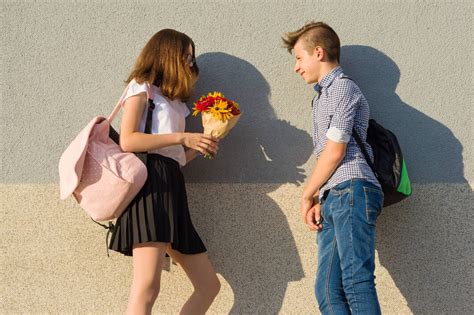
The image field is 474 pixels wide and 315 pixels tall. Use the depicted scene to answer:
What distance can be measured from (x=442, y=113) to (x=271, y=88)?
1116 mm

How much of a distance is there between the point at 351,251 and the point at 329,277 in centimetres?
27

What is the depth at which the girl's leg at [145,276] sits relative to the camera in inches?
123

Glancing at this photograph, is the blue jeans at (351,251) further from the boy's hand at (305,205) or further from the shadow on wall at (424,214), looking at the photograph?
the shadow on wall at (424,214)

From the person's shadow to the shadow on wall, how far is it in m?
0.59

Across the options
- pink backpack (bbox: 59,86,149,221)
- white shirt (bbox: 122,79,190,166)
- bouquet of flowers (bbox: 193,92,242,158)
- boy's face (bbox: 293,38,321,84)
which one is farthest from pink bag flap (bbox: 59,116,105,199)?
boy's face (bbox: 293,38,321,84)

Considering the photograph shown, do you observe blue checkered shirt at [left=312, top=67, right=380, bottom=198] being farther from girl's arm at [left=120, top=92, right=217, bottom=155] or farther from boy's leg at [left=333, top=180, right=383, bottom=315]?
girl's arm at [left=120, top=92, right=217, bottom=155]

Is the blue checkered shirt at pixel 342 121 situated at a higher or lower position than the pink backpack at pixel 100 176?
higher

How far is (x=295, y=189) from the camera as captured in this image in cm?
376

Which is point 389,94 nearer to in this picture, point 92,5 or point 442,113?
point 442,113

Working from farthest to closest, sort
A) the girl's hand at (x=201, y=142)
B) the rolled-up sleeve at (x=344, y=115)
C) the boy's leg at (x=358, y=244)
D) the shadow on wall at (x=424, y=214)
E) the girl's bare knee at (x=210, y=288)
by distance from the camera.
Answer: the shadow on wall at (x=424, y=214) < the girl's bare knee at (x=210, y=288) < the girl's hand at (x=201, y=142) < the rolled-up sleeve at (x=344, y=115) < the boy's leg at (x=358, y=244)

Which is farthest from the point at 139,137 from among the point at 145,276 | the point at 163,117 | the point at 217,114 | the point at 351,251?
the point at 351,251

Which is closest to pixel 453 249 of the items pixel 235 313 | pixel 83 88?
pixel 235 313

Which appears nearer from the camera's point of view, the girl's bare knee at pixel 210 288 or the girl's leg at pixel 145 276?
the girl's leg at pixel 145 276

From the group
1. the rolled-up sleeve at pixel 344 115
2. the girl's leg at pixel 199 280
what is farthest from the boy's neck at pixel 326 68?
the girl's leg at pixel 199 280
